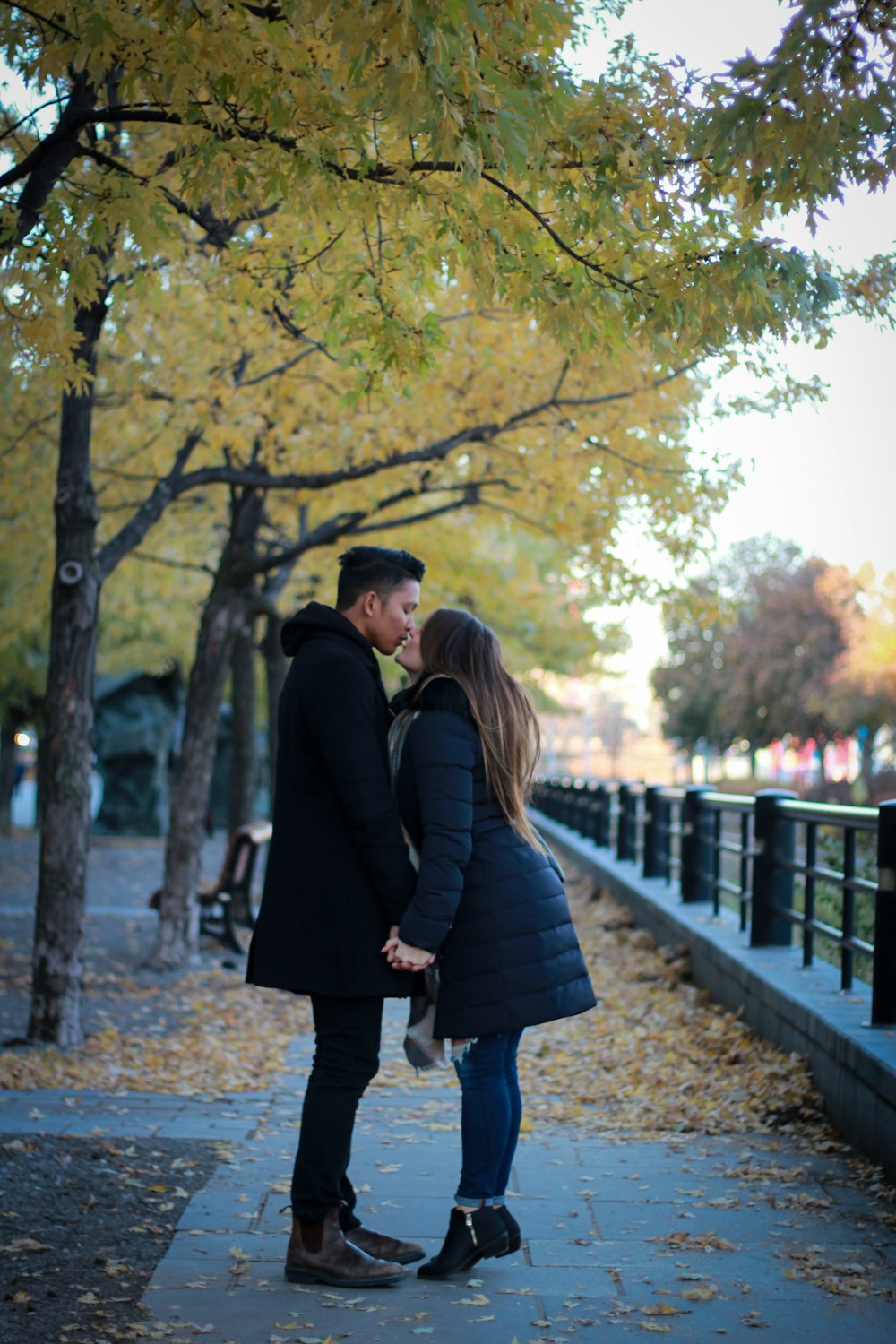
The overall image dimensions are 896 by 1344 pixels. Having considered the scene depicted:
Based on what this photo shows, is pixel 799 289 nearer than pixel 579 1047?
Yes

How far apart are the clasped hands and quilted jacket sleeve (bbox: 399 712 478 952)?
2 cm

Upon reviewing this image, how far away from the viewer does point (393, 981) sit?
404cm

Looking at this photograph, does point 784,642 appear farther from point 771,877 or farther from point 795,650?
point 771,877

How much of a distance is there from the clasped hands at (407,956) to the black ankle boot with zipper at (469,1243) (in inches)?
30.7

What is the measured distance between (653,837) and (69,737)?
255 inches

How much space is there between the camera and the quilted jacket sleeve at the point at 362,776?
401 centimetres

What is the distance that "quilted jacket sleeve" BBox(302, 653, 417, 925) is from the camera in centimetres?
401

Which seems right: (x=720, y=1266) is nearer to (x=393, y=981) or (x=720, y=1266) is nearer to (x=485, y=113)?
(x=393, y=981)

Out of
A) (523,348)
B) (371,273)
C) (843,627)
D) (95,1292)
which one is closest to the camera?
(95,1292)

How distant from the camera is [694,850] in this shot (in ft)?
34.7

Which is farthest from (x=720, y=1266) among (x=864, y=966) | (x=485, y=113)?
(x=864, y=966)

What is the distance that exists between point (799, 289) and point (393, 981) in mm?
2641

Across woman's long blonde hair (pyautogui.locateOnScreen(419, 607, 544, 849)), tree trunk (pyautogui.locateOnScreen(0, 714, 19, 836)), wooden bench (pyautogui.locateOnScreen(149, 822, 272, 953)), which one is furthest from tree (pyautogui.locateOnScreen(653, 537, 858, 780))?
woman's long blonde hair (pyautogui.locateOnScreen(419, 607, 544, 849))

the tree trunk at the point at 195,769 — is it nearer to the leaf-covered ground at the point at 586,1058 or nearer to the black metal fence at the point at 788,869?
the leaf-covered ground at the point at 586,1058
